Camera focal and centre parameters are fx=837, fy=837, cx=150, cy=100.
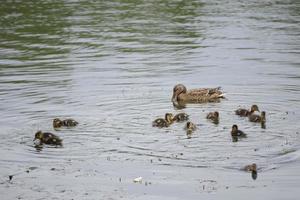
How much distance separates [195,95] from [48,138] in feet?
16.9

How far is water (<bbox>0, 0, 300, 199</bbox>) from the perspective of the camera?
13000 mm

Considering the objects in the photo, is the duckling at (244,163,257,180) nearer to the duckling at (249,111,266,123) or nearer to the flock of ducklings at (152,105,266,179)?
the flock of ducklings at (152,105,266,179)

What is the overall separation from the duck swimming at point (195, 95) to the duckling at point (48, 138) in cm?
434

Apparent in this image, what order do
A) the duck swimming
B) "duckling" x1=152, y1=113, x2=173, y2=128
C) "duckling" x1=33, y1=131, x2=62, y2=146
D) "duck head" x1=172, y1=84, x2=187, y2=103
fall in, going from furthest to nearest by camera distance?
"duck head" x1=172, y1=84, x2=187, y2=103, the duck swimming, "duckling" x1=152, y1=113, x2=173, y2=128, "duckling" x1=33, y1=131, x2=62, y2=146

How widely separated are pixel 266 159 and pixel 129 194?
2.66m

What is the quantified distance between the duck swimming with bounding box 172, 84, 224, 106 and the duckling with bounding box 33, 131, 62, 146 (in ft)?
14.2

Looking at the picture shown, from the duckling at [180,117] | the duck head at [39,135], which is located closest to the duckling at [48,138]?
the duck head at [39,135]

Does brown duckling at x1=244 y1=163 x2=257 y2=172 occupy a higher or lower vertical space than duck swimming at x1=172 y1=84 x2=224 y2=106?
lower

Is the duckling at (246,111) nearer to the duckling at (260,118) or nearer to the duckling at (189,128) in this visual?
the duckling at (260,118)

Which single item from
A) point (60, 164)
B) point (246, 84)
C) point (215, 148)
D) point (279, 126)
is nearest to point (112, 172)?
→ point (60, 164)

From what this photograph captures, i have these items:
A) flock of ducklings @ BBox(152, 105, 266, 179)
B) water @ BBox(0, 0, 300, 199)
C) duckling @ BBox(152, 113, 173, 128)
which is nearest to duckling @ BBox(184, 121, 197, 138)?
flock of ducklings @ BBox(152, 105, 266, 179)

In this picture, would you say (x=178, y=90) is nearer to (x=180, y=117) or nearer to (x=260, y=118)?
(x=180, y=117)

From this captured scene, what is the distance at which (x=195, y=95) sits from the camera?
19.1 m

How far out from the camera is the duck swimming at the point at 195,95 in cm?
1891
